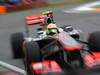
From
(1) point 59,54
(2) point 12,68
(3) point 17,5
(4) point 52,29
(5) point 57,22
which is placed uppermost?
(4) point 52,29

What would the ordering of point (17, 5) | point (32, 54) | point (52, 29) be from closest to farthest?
point (32, 54), point (52, 29), point (17, 5)

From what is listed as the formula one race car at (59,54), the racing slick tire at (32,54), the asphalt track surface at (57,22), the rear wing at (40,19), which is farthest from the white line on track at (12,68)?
the rear wing at (40,19)

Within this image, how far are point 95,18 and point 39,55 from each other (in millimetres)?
7552

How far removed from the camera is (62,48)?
6004 millimetres

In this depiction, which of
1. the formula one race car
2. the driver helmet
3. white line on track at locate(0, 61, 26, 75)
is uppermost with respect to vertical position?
Result: the driver helmet

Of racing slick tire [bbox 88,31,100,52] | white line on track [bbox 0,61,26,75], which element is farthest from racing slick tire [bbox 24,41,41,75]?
racing slick tire [bbox 88,31,100,52]

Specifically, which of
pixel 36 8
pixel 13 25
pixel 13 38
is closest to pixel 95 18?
pixel 13 25

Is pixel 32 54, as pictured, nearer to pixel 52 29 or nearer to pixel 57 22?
pixel 52 29

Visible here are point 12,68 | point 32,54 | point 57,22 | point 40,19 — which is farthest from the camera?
point 57,22

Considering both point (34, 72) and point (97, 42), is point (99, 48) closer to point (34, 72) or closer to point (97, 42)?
point (97, 42)

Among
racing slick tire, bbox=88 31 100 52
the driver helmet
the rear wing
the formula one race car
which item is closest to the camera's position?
the formula one race car

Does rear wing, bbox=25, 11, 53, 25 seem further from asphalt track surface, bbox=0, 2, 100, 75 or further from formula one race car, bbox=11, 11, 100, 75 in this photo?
asphalt track surface, bbox=0, 2, 100, 75

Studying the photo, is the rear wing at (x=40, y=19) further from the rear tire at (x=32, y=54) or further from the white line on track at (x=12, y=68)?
the rear tire at (x=32, y=54)

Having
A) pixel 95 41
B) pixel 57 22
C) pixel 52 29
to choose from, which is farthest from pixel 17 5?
pixel 95 41
